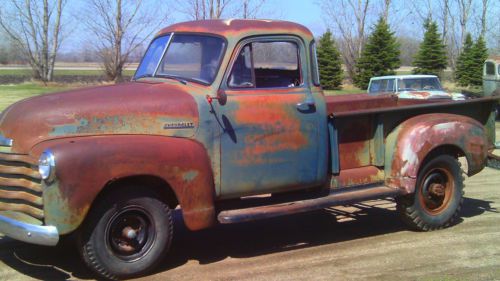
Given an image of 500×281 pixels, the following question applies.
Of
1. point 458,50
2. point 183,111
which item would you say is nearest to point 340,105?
point 183,111

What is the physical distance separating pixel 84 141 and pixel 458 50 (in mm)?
42511

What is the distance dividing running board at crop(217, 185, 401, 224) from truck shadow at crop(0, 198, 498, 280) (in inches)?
21.4

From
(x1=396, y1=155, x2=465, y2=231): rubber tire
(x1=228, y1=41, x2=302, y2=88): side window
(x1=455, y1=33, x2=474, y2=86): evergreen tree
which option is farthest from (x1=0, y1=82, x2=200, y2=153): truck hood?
(x1=455, y1=33, x2=474, y2=86): evergreen tree

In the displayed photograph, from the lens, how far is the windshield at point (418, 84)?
62.3 ft

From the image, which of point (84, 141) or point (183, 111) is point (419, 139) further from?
point (84, 141)

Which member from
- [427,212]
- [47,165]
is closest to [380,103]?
[427,212]

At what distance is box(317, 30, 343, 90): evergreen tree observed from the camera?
111ft

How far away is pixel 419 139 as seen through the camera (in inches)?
245

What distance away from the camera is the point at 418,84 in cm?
1923

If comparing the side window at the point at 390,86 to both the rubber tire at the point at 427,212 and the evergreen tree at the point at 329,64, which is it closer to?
the rubber tire at the point at 427,212

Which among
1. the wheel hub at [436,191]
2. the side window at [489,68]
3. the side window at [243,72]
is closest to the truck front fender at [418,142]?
the wheel hub at [436,191]

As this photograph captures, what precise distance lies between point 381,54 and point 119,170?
99.7 ft

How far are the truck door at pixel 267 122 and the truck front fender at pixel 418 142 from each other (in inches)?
38.1

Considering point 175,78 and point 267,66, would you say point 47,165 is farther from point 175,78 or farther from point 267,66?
point 267,66
